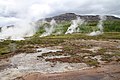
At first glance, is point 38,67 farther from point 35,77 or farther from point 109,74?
point 109,74

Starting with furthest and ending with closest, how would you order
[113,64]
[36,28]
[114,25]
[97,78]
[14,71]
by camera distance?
1. [36,28]
2. [114,25]
3. [113,64]
4. [14,71]
5. [97,78]

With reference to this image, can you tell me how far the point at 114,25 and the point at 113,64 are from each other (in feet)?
358

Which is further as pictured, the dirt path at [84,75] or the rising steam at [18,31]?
the rising steam at [18,31]

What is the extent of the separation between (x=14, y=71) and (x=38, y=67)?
158 inches

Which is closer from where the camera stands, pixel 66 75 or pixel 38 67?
pixel 66 75

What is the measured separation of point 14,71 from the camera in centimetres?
3516

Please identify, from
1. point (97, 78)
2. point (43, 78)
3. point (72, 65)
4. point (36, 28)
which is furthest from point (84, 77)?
point (36, 28)

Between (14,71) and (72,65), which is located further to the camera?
(72,65)

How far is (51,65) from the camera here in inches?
1526

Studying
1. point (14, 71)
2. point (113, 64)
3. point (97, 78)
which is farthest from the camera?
point (113, 64)

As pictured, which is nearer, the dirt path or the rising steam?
the dirt path

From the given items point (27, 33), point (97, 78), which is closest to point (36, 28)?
point (27, 33)

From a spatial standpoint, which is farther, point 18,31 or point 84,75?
point 18,31

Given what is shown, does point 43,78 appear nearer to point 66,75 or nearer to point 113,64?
point 66,75
